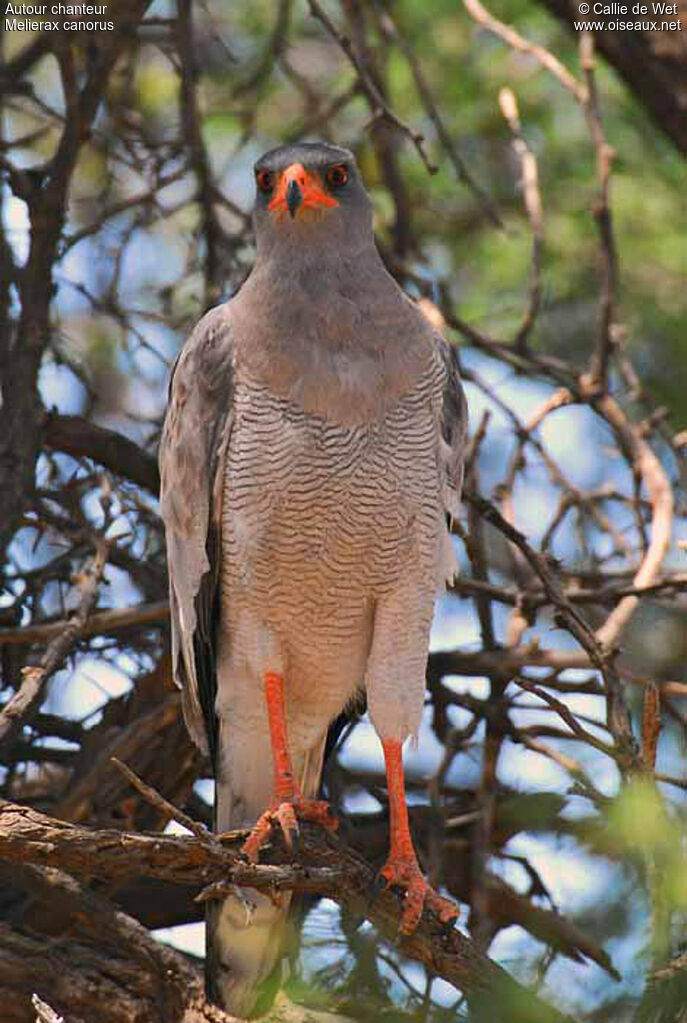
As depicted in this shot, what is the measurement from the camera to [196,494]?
173 inches

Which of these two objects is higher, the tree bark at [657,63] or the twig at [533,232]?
the tree bark at [657,63]

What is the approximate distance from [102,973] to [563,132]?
4.72m

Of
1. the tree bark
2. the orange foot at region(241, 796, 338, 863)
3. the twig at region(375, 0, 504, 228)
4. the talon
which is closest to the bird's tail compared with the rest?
the orange foot at region(241, 796, 338, 863)

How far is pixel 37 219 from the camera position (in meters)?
4.88

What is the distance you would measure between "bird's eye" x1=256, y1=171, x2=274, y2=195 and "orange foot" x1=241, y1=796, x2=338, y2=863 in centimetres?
184

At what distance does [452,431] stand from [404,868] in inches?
51.3

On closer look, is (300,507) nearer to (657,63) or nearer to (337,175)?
(337,175)

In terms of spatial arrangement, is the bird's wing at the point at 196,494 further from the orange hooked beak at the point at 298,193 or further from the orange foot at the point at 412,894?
the orange foot at the point at 412,894

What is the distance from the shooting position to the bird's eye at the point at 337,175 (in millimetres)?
4551

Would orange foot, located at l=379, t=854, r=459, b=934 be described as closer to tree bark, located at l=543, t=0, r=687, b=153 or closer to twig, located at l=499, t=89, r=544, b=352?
twig, located at l=499, t=89, r=544, b=352

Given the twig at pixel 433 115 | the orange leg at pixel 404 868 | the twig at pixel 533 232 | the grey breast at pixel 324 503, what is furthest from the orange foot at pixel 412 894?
the twig at pixel 433 115

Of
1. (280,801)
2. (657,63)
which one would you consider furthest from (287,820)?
(657,63)

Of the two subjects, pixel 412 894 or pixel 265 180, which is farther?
pixel 265 180

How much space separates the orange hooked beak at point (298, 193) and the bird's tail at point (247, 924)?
5.38 feet
